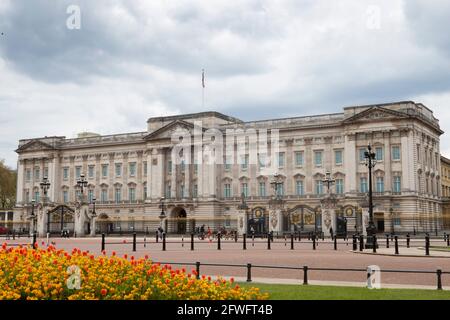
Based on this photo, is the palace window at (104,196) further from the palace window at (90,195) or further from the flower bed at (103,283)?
the flower bed at (103,283)

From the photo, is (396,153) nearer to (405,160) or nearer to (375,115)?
(405,160)

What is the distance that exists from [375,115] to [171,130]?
3324cm

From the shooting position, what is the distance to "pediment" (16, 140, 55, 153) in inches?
4306

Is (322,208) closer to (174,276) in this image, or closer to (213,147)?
(213,147)

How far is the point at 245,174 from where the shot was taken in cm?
9175

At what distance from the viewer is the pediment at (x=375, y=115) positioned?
7925cm

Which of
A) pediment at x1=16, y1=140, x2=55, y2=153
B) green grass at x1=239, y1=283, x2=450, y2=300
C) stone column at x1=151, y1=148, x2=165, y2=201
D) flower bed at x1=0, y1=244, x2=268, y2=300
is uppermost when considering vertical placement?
pediment at x1=16, y1=140, x2=55, y2=153

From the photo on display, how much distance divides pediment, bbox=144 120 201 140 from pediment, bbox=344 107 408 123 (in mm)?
25968

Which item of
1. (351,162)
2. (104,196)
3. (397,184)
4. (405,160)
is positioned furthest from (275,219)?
(104,196)

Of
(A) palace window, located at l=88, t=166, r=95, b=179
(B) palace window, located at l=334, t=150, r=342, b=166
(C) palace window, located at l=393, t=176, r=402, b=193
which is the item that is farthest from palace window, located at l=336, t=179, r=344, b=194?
(A) palace window, located at l=88, t=166, r=95, b=179

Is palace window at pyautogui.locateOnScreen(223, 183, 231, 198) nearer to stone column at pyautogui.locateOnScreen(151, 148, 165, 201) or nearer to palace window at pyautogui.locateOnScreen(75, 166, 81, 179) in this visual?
stone column at pyautogui.locateOnScreen(151, 148, 165, 201)

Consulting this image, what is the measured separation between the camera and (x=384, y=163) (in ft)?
266

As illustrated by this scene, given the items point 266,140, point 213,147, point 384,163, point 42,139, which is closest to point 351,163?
Answer: point 384,163

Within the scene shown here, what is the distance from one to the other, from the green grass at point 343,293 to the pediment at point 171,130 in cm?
7768
